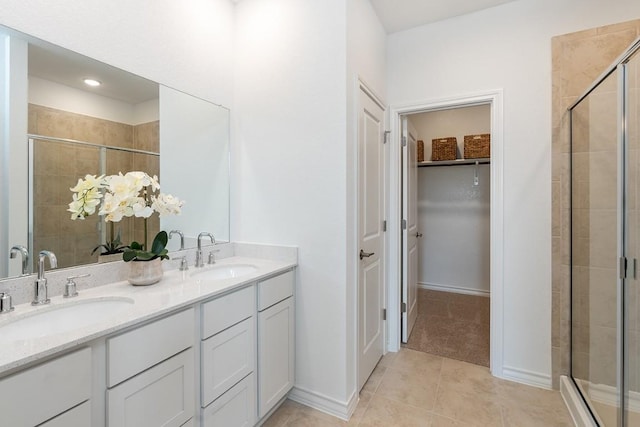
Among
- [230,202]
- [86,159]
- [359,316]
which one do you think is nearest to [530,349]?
[359,316]

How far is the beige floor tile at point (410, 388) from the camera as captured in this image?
193 cm

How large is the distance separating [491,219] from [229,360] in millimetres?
2036

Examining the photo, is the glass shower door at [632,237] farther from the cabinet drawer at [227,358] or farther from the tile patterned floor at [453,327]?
the cabinet drawer at [227,358]

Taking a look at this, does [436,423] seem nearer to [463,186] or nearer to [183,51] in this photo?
[183,51]

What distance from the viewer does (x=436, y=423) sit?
1.72 meters

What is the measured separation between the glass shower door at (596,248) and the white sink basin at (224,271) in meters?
1.98

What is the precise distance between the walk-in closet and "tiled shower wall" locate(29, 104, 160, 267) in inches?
101

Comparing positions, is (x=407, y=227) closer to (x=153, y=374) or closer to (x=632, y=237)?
(x=632, y=237)

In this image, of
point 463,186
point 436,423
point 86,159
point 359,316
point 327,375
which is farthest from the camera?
point 463,186

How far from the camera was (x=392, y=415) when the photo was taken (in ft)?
5.88

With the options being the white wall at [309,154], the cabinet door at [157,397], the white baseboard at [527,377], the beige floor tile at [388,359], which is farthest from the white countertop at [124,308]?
the white baseboard at [527,377]

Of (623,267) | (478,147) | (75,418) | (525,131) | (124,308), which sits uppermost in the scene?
(478,147)

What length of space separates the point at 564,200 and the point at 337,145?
5.28 ft

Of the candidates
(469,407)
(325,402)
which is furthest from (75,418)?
(469,407)
